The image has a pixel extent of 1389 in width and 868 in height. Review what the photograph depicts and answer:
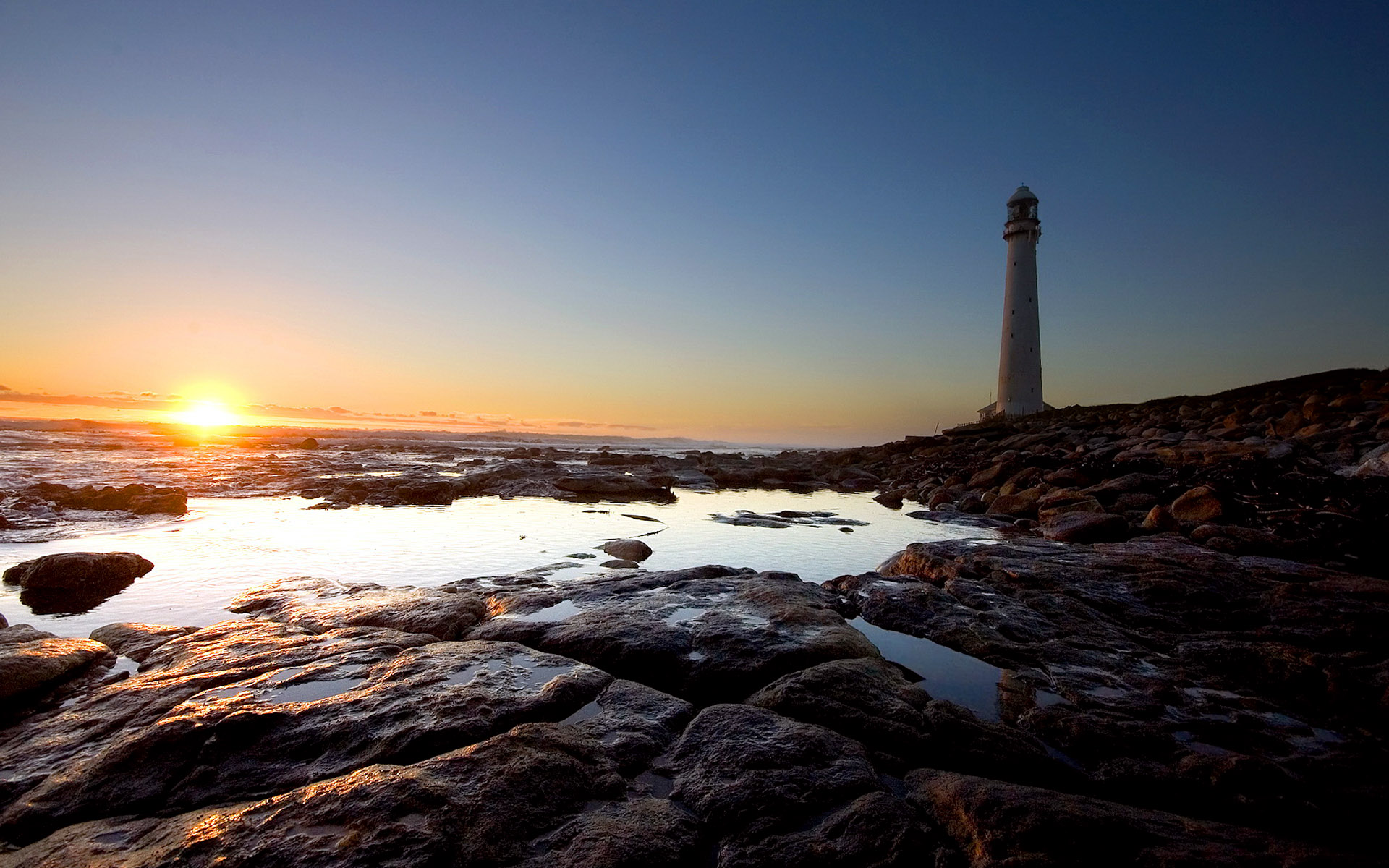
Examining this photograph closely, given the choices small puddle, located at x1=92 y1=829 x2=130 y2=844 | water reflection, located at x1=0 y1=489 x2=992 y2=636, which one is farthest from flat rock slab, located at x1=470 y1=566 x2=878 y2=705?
small puddle, located at x1=92 y1=829 x2=130 y2=844

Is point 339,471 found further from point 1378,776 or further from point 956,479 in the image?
point 1378,776

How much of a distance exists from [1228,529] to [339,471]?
25716mm

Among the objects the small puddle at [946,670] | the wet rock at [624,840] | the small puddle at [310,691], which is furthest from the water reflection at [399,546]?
the wet rock at [624,840]

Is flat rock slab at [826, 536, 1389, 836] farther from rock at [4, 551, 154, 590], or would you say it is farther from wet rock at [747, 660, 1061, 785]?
rock at [4, 551, 154, 590]

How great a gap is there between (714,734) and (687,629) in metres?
1.53

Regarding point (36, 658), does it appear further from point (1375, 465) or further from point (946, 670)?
point (1375, 465)

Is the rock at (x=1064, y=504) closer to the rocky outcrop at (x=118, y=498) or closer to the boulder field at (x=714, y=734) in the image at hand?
the boulder field at (x=714, y=734)

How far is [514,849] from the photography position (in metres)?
2.22

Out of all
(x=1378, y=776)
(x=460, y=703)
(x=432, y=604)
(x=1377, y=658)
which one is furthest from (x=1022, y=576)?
(x=432, y=604)

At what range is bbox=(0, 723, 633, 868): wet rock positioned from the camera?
7.06 ft

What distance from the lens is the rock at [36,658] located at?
3584 millimetres

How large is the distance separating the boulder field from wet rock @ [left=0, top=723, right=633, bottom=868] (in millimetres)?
12

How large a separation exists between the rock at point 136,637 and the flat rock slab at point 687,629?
246cm

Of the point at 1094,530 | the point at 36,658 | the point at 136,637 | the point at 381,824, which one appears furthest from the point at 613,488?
the point at 381,824
